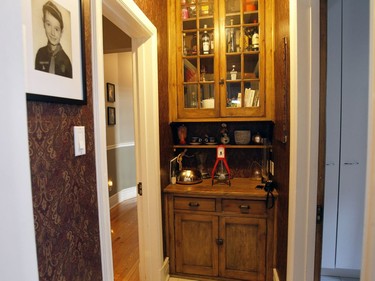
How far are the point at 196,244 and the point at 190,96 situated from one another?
1.42 metres

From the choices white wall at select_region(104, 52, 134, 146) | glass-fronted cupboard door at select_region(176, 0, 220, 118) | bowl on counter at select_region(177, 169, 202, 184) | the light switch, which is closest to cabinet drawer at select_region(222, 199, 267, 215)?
bowl on counter at select_region(177, 169, 202, 184)

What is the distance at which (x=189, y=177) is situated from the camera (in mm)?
2180

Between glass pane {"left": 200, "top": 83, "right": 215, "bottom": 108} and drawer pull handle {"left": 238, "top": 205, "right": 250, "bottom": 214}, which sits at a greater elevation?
glass pane {"left": 200, "top": 83, "right": 215, "bottom": 108}

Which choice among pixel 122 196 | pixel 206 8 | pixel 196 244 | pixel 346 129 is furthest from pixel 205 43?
pixel 122 196

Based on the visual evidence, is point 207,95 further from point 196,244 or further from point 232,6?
point 196,244

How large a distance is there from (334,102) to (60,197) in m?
2.19

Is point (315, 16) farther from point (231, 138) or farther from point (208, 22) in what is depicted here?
point (231, 138)

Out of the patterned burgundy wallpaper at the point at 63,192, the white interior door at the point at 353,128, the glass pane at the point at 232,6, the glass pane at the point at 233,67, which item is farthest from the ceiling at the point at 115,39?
the white interior door at the point at 353,128

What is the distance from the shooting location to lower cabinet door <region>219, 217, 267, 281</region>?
6.30 feet

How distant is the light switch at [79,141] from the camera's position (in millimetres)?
892

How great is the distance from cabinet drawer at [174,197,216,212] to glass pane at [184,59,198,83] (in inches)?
45.6

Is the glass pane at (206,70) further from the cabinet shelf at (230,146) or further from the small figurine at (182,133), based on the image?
the cabinet shelf at (230,146)

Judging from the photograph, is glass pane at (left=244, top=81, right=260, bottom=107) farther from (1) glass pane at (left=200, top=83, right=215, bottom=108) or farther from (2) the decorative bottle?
(2) the decorative bottle

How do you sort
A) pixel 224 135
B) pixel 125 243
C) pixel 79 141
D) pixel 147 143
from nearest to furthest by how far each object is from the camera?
pixel 79 141 → pixel 147 143 → pixel 224 135 → pixel 125 243
